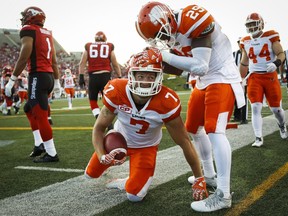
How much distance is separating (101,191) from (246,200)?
111cm

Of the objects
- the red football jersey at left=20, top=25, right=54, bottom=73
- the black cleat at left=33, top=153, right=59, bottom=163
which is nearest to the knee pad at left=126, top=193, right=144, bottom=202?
the black cleat at left=33, top=153, right=59, bottom=163

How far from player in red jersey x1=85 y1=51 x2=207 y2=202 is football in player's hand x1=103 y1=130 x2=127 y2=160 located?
4cm

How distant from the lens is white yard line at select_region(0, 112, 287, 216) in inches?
92.4

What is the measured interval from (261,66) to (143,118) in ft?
8.71

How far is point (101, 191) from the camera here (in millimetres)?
2771

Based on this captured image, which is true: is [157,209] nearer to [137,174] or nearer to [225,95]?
[137,174]

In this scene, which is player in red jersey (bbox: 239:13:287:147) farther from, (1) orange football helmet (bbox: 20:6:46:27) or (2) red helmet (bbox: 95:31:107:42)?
(2) red helmet (bbox: 95:31:107:42)

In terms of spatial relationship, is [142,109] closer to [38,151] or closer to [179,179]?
[179,179]

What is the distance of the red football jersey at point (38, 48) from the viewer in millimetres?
3775

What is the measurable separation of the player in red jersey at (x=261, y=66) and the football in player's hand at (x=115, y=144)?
2.44 metres

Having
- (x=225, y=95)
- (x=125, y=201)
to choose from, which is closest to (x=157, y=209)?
(x=125, y=201)

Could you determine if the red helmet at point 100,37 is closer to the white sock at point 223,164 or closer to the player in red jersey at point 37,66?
the player in red jersey at point 37,66

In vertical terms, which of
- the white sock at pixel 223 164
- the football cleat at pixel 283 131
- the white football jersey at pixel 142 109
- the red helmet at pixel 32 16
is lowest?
the football cleat at pixel 283 131

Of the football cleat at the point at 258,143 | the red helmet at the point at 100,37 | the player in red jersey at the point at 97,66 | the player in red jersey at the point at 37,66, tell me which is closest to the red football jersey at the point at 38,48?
the player in red jersey at the point at 37,66
